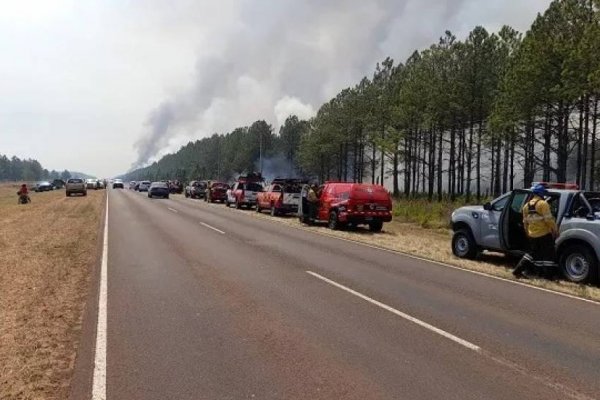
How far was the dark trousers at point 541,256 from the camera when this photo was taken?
11352 millimetres

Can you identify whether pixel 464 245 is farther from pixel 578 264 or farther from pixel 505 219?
pixel 578 264

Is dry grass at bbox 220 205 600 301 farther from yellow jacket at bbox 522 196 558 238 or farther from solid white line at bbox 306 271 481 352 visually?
solid white line at bbox 306 271 481 352

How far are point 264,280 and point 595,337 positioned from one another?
5375mm

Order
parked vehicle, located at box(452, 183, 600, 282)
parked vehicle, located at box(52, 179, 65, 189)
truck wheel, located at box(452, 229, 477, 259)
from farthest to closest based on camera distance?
parked vehicle, located at box(52, 179, 65, 189) → truck wheel, located at box(452, 229, 477, 259) → parked vehicle, located at box(452, 183, 600, 282)

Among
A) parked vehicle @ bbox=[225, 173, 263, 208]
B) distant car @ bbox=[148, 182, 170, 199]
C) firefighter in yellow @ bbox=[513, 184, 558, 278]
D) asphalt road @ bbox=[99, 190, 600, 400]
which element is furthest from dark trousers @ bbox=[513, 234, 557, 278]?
distant car @ bbox=[148, 182, 170, 199]

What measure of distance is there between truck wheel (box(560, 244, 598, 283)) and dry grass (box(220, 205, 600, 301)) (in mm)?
267

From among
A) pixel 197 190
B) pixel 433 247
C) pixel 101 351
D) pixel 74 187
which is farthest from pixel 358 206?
pixel 74 187

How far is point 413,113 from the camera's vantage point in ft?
169

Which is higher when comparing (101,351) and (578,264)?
(578,264)

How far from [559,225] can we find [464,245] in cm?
302

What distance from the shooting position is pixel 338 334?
676cm

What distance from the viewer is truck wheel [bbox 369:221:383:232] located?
884 inches

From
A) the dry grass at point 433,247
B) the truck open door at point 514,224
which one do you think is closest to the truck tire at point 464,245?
the dry grass at point 433,247

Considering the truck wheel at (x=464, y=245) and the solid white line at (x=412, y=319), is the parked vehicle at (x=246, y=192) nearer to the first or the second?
the truck wheel at (x=464, y=245)
